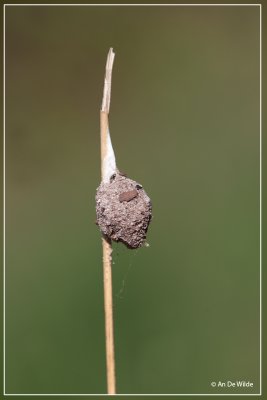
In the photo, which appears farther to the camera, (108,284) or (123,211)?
(123,211)

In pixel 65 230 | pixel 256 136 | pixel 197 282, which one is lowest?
pixel 197 282

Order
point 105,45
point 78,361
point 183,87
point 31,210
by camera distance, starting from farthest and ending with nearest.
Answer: point 105,45 → point 183,87 → point 31,210 → point 78,361

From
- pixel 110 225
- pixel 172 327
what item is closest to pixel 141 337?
pixel 172 327

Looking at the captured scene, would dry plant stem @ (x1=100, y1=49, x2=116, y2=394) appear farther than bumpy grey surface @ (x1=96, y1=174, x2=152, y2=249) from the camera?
No

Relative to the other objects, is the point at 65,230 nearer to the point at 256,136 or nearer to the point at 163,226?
the point at 163,226

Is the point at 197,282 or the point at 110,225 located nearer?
the point at 110,225

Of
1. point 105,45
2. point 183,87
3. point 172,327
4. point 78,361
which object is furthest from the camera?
point 105,45

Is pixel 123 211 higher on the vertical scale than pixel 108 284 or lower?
higher

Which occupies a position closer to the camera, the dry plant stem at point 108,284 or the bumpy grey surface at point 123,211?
the dry plant stem at point 108,284
